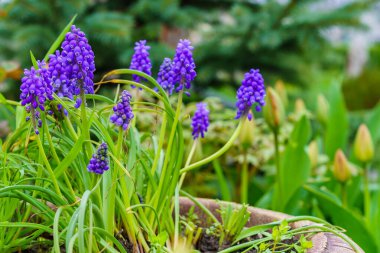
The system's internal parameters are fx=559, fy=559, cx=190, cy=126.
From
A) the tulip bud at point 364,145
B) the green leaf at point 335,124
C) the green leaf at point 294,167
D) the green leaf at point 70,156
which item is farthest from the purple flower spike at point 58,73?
the green leaf at point 335,124

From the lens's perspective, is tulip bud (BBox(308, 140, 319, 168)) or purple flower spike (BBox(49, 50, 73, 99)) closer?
purple flower spike (BBox(49, 50, 73, 99))

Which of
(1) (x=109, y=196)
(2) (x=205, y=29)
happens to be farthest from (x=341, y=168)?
(2) (x=205, y=29)

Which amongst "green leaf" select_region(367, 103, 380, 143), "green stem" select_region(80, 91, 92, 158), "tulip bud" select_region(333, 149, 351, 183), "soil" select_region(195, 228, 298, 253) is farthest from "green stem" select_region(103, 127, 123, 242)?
"green leaf" select_region(367, 103, 380, 143)

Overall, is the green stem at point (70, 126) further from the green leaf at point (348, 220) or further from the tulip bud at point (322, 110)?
the tulip bud at point (322, 110)

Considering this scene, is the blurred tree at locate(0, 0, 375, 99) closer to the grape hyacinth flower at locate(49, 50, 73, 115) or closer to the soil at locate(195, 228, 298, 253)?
the soil at locate(195, 228, 298, 253)

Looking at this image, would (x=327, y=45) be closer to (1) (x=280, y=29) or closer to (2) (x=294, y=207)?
(1) (x=280, y=29)

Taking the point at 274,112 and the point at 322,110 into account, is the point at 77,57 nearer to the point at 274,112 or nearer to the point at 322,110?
the point at 274,112

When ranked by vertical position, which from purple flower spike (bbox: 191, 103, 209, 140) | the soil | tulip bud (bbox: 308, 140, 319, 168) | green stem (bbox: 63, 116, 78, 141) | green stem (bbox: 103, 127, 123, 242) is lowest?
the soil
